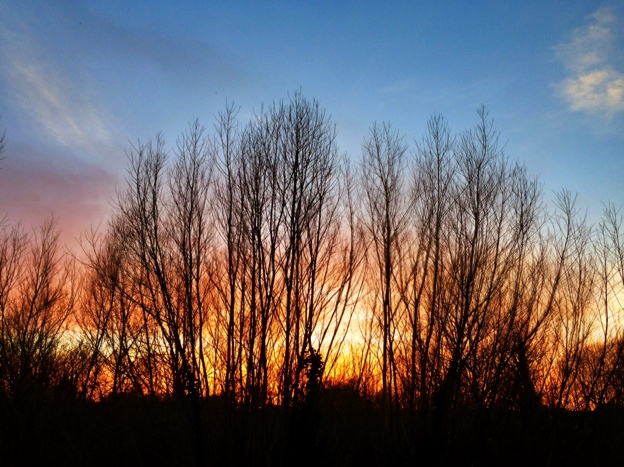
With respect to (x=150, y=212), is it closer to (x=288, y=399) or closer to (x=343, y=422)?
(x=288, y=399)

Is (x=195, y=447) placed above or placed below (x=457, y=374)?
below

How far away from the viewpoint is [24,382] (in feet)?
44.6

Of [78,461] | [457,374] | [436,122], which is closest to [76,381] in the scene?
[78,461]

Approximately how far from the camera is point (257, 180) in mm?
10062

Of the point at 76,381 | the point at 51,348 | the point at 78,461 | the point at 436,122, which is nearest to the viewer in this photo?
the point at 436,122

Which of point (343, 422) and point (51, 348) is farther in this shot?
point (51, 348)

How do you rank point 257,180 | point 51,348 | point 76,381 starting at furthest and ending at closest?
point 76,381
point 51,348
point 257,180

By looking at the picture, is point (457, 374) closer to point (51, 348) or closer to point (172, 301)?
point (172, 301)

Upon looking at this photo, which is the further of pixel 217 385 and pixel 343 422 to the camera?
pixel 343 422

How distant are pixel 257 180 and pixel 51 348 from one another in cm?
1007

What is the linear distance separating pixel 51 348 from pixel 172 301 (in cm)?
792

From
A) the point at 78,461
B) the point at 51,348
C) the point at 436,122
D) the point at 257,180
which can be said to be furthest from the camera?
the point at 51,348

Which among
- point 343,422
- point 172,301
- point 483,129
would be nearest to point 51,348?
point 172,301

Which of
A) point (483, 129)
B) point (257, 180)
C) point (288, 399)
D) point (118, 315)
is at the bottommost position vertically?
point (288, 399)
